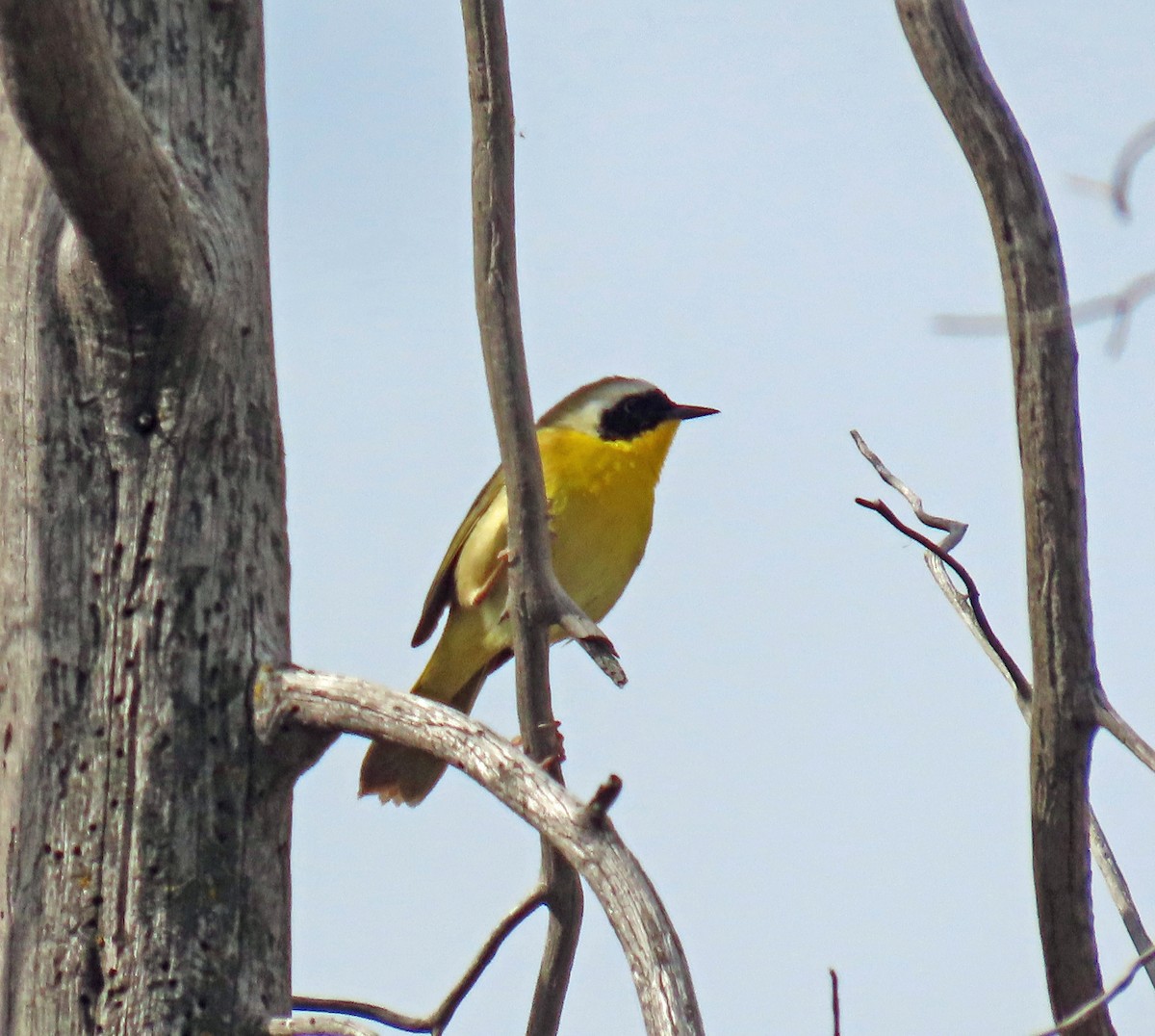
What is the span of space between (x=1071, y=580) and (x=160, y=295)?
1428mm

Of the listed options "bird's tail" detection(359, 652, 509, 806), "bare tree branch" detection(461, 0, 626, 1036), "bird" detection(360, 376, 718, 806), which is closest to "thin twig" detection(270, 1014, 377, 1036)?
"bare tree branch" detection(461, 0, 626, 1036)

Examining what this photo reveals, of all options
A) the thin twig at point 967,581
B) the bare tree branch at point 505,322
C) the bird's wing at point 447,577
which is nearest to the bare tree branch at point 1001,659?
the thin twig at point 967,581

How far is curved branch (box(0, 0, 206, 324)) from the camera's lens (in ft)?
6.88

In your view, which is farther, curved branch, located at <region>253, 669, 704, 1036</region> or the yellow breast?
the yellow breast

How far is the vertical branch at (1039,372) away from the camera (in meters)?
2.02

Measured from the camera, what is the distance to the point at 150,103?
2.73 meters

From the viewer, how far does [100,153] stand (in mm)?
2264

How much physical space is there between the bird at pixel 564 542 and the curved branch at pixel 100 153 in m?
2.82

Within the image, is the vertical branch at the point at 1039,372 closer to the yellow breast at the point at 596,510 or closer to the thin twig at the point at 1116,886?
the thin twig at the point at 1116,886

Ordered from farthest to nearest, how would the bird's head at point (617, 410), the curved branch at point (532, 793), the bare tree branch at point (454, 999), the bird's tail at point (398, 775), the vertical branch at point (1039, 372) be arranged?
the bird's head at point (617, 410)
the bird's tail at point (398, 775)
the bare tree branch at point (454, 999)
the vertical branch at point (1039, 372)
the curved branch at point (532, 793)

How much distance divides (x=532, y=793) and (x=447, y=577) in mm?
3771

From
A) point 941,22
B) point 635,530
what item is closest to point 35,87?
point 941,22

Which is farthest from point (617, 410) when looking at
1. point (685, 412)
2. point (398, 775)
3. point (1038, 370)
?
point (1038, 370)

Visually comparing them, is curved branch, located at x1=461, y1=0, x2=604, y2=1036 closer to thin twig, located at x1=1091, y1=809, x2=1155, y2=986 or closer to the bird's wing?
thin twig, located at x1=1091, y1=809, x2=1155, y2=986
